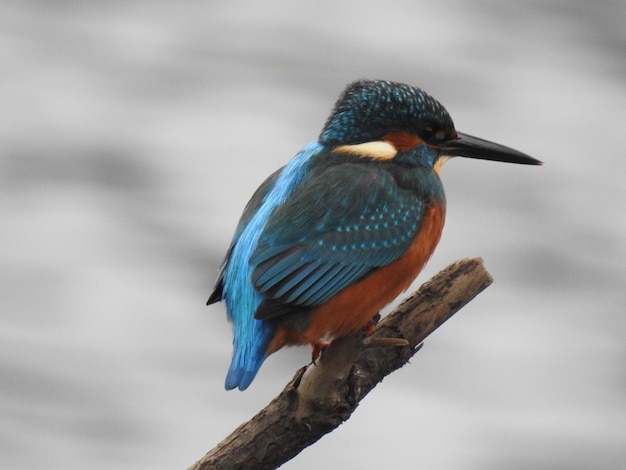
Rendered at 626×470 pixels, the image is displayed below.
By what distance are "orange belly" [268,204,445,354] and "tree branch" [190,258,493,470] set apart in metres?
0.12

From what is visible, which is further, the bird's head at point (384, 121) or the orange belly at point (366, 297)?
the bird's head at point (384, 121)

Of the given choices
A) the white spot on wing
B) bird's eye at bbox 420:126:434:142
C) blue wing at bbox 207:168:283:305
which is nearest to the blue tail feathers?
blue wing at bbox 207:168:283:305

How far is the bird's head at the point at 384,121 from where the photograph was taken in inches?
171

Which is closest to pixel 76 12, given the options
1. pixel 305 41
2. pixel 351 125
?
pixel 305 41

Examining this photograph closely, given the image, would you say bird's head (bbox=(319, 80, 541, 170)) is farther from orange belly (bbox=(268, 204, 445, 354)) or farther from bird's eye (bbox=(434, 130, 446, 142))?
orange belly (bbox=(268, 204, 445, 354))

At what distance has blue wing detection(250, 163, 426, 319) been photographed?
394cm

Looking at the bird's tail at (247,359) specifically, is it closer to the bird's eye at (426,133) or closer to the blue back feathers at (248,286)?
the blue back feathers at (248,286)

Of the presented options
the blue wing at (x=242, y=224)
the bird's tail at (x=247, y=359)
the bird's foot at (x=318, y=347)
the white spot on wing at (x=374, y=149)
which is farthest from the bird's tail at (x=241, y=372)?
the white spot on wing at (x=374, y=149)

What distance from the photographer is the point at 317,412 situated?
11.8ft

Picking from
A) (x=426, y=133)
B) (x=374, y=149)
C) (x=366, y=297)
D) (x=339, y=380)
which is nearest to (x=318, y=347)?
(x=366, y=297)

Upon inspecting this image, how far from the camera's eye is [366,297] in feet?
13.4

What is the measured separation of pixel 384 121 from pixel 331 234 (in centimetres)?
41

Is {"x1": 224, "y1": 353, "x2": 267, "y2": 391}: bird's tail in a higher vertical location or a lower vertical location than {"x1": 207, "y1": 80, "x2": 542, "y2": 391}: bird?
lower

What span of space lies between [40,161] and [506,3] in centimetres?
403
